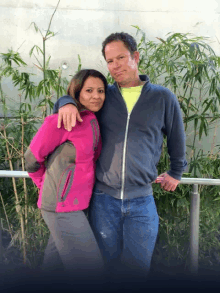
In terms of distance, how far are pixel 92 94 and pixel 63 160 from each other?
309 mm

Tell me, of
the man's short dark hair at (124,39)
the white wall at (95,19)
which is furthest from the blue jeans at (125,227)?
the white wall at (95,19)

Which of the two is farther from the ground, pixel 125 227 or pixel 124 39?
pixel 124 39

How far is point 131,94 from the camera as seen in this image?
1448 mm

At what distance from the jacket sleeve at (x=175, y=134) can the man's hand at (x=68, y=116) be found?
43cm

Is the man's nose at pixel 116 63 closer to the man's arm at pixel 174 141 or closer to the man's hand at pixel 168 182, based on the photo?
the man's arm at pixel 174 141

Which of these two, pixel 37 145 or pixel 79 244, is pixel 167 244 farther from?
pixel 37 145

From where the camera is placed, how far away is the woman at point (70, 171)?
123 centimetres

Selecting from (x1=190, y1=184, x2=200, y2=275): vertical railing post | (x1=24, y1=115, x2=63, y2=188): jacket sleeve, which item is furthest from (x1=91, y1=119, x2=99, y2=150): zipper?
(x1=190, y1=184, x2=200, y2=275): vertical railing post

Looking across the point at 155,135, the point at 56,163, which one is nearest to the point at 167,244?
the point at 155,135

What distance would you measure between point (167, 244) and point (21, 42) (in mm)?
2121

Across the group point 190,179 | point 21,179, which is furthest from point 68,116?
point 21,179

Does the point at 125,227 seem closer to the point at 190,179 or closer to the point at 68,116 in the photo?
the point at 190,179

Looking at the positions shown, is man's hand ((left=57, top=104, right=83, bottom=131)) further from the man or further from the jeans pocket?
the jeans pocket

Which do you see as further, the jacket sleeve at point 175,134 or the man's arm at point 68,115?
the jacket sleeve at point 175,134
